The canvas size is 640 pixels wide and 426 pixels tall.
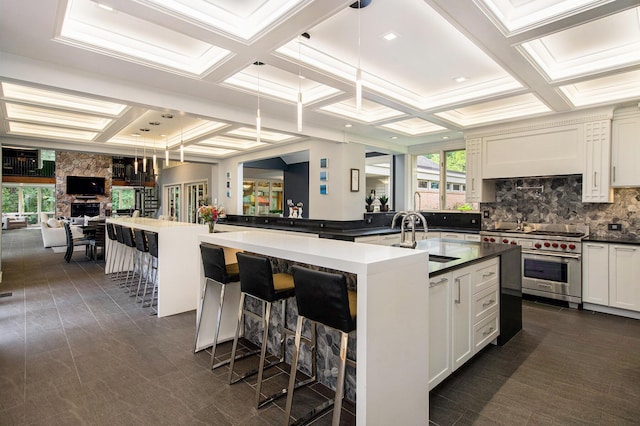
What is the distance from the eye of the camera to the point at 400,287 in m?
1.67

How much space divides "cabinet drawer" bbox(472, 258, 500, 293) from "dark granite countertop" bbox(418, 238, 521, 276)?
0.07 metres

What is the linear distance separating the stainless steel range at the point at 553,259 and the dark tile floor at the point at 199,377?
389 millimetres

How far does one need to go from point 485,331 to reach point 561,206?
301cm

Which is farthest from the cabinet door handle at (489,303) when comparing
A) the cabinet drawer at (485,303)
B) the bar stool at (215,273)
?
the bar stool at (215,273)

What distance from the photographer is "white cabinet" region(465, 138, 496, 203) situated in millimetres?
5137

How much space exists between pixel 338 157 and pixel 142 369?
4251 millimetres

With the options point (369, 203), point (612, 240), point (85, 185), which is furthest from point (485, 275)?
point (85, 185)

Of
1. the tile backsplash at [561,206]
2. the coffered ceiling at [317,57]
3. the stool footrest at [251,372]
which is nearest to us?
the coffered ceiling at [317,57]

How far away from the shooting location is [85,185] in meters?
13.8

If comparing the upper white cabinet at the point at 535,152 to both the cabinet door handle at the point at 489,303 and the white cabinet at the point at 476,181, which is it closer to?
the white cabinet at the point at 476,181

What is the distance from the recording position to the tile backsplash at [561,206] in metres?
4.14

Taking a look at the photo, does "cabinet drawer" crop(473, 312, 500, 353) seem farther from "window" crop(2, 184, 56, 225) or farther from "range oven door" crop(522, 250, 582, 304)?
"window" crop(2, 184, 56, 225)

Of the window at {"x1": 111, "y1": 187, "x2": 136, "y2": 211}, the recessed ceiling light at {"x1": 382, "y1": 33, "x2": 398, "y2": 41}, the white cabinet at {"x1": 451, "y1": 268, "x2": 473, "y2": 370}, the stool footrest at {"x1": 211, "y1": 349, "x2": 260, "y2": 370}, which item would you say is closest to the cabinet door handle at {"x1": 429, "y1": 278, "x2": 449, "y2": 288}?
the white cabinet at {"x1": 451, "y1": 268, "x2": 473, "y2": 370}

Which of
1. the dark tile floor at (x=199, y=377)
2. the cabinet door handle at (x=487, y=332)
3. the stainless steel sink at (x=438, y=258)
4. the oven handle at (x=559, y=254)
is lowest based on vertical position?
the dark tile floor at (x=199, y=377)
